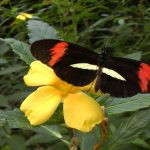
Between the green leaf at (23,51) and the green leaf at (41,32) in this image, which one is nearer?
the green leaf at (23,51)

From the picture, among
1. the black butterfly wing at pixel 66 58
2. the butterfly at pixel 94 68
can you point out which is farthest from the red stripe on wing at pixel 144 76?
the black butterfly wing at pixel 66 58

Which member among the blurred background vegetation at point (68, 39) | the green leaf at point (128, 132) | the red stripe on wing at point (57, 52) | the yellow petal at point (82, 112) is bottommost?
the blurred background vegetation at point (68, 39)

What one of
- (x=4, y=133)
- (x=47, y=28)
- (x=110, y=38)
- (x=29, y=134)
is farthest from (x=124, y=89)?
(x=29, y=134)

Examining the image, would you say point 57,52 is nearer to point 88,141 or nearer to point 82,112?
point 82,112

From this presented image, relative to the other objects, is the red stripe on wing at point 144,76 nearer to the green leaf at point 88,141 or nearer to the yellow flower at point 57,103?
the yellow flower at point 57,103

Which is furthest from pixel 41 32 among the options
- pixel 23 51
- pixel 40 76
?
pixel 40 76

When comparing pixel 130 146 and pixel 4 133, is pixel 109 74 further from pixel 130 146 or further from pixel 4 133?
pixel 4 133
